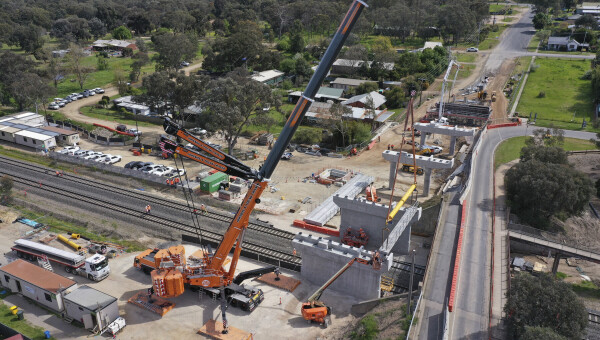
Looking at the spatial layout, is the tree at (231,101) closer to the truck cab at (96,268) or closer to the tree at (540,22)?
the truck cab at (96,268)

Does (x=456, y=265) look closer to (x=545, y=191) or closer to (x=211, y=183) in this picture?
(x=545, y=191)

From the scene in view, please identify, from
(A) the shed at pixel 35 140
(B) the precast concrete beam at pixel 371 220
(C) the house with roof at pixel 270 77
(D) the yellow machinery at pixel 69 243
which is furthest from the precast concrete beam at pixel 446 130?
(A) the shed at pixel 35 140

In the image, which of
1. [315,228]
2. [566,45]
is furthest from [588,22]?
[315,228]

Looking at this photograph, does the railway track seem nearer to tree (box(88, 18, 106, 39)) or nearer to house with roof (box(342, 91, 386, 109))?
house with roof (box(342, 91, 386, 109))

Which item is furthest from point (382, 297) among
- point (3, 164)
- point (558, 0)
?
point (558, 0)

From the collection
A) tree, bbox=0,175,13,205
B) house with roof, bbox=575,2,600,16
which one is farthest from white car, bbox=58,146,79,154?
house with roof, bbox=575,2,600,16
